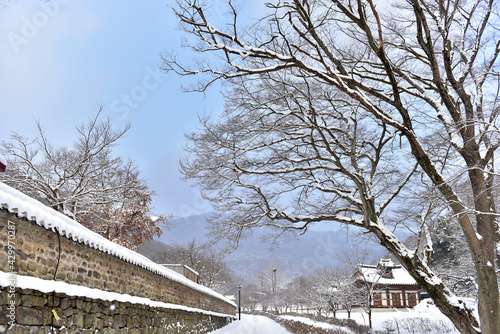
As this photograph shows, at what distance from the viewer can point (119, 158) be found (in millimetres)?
18234

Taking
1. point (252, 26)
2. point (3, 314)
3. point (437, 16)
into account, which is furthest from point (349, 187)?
point (3, 314)

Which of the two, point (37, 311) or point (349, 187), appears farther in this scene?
point (349, 187)

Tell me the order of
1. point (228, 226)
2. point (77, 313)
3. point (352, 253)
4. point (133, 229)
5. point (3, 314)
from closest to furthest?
point (3, 314) < point (77, 313) < point (228, 226) < point (133, 229) < point (352, 253)

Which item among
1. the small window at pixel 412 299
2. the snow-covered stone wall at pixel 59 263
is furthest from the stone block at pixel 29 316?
the small window at pixel 412 299

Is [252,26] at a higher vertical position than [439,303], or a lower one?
higher

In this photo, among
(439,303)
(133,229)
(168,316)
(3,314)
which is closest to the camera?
(3,314)

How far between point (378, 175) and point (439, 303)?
4.49 m

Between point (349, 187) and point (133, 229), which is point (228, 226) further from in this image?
point (133, 229)

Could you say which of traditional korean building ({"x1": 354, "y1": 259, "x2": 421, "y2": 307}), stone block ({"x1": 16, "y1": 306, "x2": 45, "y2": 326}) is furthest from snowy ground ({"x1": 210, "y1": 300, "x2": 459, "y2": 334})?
stone block ({"x1": 16, "y1": 306, "x2": 45, "y2": 326})

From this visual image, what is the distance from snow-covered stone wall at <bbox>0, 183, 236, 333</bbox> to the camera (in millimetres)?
3718

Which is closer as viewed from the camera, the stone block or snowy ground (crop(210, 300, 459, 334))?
the stone block

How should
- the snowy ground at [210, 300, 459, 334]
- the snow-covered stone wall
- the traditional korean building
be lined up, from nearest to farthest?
the snow-covered stone wall, the snowy ground at [210, 300, 459, 334], the traditional korean building

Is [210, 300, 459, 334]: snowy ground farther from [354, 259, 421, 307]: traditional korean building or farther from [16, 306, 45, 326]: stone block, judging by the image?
[16, 306, 45, 326]: stone block

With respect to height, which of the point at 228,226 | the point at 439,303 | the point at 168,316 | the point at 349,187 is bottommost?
the point at 168,316
